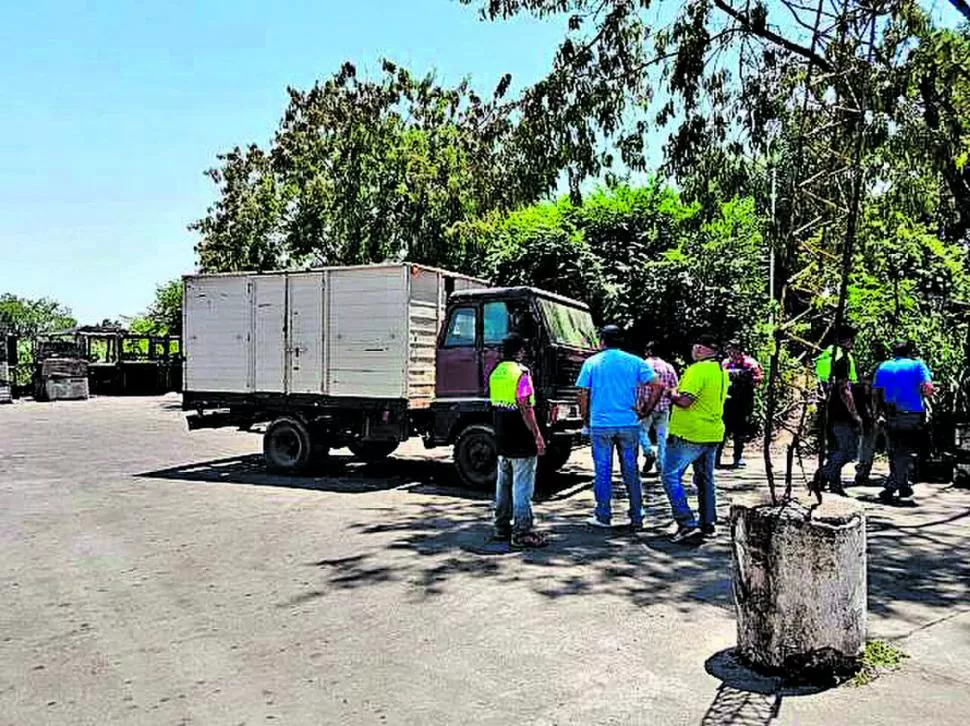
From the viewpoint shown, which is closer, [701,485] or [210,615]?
[210,615]

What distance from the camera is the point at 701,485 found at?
26.2 ft

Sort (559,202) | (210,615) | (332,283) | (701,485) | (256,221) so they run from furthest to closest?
(256,221) → (559,202) → (332,283) → (701,485) → (210,615)

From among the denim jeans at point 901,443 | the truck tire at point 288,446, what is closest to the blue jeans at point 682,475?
the denim jeans at point 901,443

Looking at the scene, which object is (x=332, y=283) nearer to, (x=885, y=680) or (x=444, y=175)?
(x=885, y=680)

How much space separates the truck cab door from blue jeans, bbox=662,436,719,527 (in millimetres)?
3561

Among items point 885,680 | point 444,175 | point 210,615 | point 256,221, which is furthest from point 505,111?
point 256,221

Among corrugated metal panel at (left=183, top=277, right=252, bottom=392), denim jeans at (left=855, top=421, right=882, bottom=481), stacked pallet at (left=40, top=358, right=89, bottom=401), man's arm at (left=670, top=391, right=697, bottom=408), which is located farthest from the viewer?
stacked pallet at (left=40, top=358, right=89, bottom=401)

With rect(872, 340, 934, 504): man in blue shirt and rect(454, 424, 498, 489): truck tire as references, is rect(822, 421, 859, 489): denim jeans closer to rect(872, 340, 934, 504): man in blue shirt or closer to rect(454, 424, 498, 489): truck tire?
rect(872, 340, 934, 504): man in blue shirt

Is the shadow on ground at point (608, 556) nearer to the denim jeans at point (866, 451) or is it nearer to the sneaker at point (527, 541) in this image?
the sneaker at point (527, 541)

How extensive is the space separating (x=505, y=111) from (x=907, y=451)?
21.1ft

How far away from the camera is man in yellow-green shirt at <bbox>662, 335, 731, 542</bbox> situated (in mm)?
7707

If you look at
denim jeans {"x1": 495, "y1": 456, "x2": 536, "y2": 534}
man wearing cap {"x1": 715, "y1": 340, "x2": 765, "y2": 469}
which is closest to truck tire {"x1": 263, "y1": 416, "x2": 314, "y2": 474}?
denim jeans {"x1": 495, "y1": 456, "x2": 536, "y2": 534}

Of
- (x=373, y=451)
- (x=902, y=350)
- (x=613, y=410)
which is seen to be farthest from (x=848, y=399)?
(x=373, y=451)

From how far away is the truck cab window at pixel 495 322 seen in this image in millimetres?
11016
